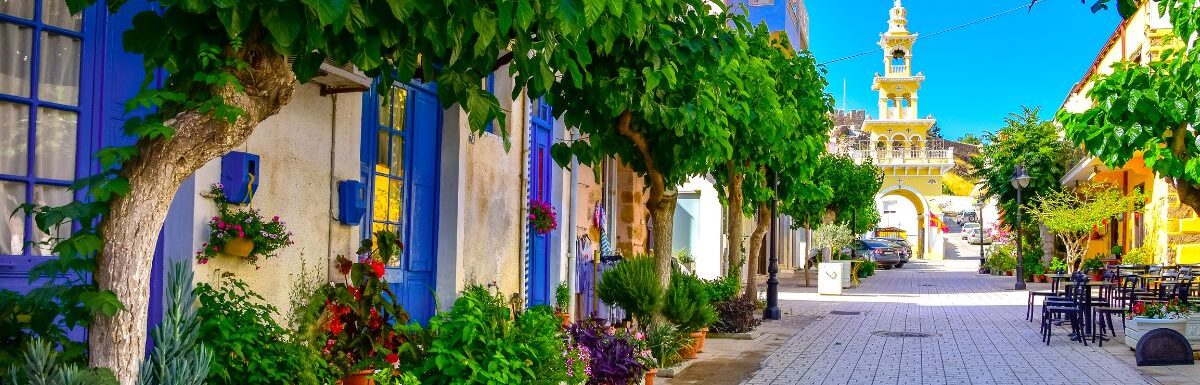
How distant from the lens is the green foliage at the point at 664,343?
38.0 feet

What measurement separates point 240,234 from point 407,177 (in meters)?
2.73

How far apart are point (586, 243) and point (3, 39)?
416 inches

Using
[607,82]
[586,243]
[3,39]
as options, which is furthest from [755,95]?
[3,39]

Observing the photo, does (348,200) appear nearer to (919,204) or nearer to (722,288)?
(722,288)

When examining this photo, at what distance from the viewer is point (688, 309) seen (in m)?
13.1

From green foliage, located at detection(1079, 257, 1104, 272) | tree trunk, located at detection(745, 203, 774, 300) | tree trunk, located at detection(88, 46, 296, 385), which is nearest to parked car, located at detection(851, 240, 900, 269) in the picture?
green foliage, located at detection(1079, 257, 1104, 272)

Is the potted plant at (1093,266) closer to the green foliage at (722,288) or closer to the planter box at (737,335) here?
the green foliage at (722,288)

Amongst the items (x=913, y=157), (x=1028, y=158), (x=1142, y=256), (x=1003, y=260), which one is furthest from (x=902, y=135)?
(x=1142, y=256)

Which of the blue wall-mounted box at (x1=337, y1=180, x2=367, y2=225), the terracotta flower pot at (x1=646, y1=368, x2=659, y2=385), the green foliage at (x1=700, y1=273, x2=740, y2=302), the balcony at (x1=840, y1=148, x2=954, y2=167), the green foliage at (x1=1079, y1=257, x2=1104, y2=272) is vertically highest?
the balcony at (x1=840, y1=148, x2=954, y2=167)

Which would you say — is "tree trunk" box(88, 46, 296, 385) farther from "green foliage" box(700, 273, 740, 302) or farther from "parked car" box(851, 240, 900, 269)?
"parked car" box(851, 240, 900, 269)

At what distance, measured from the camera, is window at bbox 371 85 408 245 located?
8523 millimetres

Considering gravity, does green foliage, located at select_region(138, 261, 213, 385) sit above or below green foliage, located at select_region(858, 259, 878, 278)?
above

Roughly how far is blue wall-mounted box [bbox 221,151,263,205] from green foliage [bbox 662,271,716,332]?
6766mm

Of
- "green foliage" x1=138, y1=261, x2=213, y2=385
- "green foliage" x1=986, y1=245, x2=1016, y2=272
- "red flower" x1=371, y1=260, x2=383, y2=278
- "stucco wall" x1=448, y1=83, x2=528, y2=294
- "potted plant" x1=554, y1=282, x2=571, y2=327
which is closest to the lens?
"green foliage" x1=138, y1=261, x2=213, y2=385
